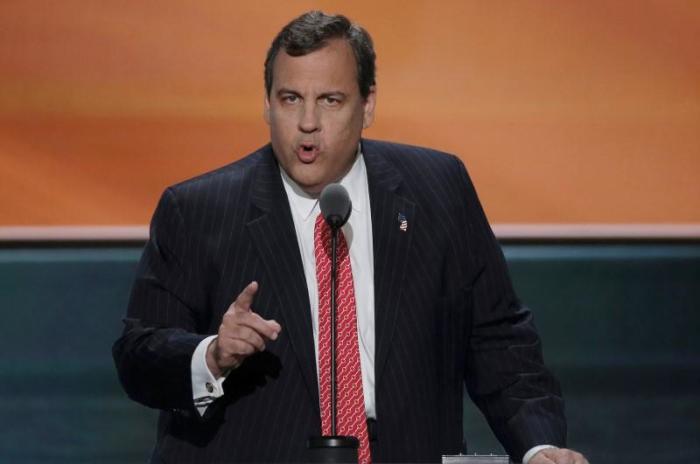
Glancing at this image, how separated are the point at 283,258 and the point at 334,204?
449 mm

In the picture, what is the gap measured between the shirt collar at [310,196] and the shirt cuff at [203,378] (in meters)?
0.40

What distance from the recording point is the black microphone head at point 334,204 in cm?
242

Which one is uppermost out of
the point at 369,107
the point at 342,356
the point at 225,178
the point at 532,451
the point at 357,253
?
the point at 369,107

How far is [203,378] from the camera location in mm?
2650

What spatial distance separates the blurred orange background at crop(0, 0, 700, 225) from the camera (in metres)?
3.80

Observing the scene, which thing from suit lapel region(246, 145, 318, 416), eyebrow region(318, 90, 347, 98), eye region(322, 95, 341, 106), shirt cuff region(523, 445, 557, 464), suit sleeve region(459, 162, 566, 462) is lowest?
shirt cuff region(523, 445, 557, 464)

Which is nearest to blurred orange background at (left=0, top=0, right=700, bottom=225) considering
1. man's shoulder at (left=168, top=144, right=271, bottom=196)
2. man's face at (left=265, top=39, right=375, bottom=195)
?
man's shoulder at (left=168, top=144, right=271, bottom=196)

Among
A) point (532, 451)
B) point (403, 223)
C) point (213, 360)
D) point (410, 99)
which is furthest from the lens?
point (410, 99)

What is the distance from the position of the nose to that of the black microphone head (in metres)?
0.41

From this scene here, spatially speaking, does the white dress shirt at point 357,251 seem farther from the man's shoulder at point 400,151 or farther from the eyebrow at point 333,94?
the eyebrow at point 333,94

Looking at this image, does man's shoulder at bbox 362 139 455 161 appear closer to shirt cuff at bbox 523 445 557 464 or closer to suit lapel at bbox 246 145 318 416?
suit lapel at bbox 246 145 318 416

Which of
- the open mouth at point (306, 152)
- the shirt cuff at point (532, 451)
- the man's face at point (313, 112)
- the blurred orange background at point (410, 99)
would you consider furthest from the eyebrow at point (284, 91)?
the blurred orange background at point (410, 99)

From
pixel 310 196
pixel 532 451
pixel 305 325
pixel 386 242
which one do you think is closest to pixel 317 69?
pixel 310 196

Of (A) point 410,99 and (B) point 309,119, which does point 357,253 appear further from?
Result: (A) point 410,99
